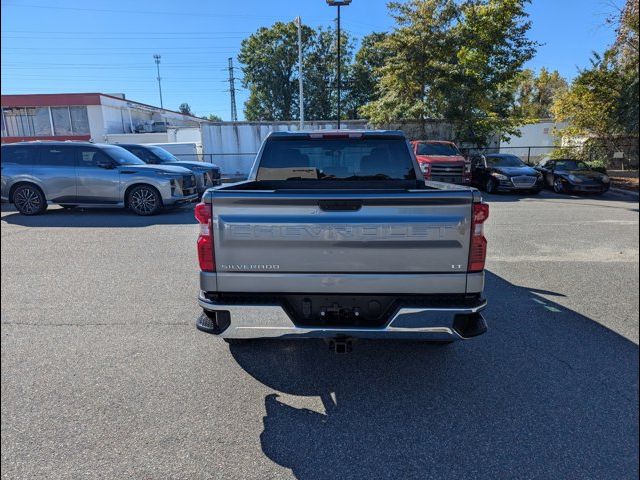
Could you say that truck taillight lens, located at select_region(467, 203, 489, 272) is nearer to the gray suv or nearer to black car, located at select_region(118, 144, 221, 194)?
the gray suv

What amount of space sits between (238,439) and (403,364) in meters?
1.53

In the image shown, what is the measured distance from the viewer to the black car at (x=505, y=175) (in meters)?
14.6

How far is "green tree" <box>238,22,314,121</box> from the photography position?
2503cm

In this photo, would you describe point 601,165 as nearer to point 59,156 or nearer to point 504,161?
point 59,156

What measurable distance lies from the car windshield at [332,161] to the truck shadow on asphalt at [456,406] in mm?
1735

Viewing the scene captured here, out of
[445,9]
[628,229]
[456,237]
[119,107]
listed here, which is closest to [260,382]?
[456,237]

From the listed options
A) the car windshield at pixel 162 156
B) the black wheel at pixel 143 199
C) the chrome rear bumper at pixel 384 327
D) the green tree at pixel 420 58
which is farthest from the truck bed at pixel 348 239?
the green tree at pixel 420 58

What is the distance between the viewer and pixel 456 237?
2.64m

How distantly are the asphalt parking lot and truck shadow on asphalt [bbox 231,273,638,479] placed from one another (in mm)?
12

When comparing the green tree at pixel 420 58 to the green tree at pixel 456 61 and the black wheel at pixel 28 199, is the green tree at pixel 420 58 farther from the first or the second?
the black wheel at pixel 28 199

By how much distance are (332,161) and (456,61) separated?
58.9 feet

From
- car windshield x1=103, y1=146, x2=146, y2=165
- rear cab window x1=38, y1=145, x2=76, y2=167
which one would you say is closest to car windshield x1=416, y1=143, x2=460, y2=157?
car windshield x1=103, y1=146, x2=146, y2=165

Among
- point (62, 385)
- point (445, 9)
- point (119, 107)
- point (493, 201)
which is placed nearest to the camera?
→ point (62, 385)

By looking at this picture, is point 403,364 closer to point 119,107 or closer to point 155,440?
point 155,440
